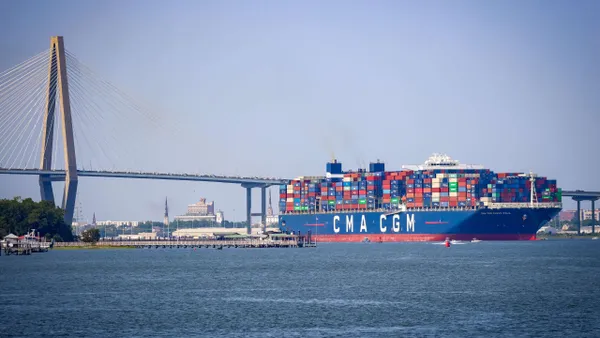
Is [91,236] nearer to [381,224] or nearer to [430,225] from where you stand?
[381,224]

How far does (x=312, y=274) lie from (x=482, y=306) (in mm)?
25189

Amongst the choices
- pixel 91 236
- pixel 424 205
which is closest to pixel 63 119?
pixel 91 236

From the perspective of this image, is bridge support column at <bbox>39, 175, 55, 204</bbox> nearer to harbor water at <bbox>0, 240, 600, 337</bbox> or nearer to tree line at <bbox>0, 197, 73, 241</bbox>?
tree line at <bbox>0, 197, 73, 241</bbox>

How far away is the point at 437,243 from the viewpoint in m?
151

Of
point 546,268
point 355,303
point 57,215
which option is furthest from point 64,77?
point 355,303

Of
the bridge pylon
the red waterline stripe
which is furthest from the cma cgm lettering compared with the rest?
the bridge pylon

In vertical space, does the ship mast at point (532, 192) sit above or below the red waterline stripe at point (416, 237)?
above

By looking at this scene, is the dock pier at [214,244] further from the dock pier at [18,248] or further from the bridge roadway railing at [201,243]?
the dock pier at [18,248]

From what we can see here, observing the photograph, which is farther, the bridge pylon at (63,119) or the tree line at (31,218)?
the tree line at (31,218)

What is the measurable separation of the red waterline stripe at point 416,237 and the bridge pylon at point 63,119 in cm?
5013

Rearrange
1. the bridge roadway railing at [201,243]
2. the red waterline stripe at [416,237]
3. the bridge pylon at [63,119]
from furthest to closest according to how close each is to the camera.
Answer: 1. the red waterline stripe at [416,237]
2. the bridge roadway railing at [201,243]
3. the bridge pylon at [63,119]

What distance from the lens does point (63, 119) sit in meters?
113

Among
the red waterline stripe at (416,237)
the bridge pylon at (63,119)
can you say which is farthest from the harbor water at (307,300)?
the red waterline stripe at (416,237)

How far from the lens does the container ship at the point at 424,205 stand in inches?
5640
